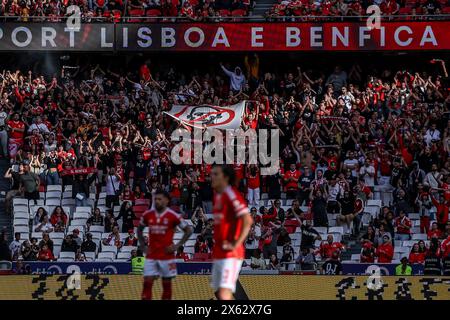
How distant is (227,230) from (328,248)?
12.3m

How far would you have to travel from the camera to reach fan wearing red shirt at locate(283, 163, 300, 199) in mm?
29406

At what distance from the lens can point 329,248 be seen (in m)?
26.8

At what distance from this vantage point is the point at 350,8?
3331 centimetres

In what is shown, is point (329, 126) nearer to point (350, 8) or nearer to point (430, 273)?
point (350, 8)

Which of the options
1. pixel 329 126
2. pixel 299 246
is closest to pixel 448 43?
pixel 329 126

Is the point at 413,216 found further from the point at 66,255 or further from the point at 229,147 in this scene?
the point at 66,255

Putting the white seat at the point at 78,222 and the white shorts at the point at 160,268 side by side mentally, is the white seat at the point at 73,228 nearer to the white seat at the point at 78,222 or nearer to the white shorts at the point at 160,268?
the white seat at the point at 78,222

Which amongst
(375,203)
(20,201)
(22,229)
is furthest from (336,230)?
(20,201)

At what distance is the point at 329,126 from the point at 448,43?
4.61 m

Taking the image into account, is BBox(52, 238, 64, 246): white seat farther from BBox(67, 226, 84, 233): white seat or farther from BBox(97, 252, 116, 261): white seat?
BBox(97, 252, 116, 261): white seat

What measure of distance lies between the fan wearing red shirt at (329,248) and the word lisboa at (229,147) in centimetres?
342

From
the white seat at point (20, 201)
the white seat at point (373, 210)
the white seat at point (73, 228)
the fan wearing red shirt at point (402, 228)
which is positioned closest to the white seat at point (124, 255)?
the white seat at point (73, 228)
